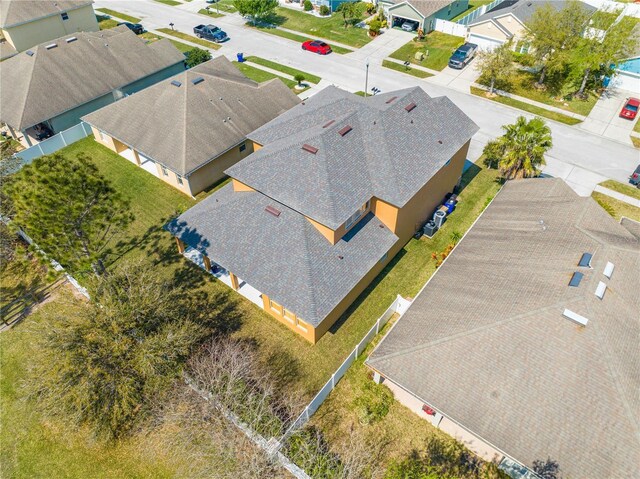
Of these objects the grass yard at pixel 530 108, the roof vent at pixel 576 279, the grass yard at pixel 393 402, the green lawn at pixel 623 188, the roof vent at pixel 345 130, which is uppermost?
the roof vent at pixel 345 130

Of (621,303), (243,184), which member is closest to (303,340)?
(243,184)

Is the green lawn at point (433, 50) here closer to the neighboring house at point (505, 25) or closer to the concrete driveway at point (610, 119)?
the neighboring house at point (505, 25)

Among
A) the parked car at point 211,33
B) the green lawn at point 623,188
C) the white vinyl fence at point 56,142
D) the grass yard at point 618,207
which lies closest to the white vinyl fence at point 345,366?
the grass yard at point 618,207

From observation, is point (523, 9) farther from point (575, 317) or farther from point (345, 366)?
point (345, 366)

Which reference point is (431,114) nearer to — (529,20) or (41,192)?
(41,192)

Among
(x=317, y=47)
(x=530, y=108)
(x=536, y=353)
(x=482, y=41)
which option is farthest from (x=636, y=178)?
(x=317, y=47)

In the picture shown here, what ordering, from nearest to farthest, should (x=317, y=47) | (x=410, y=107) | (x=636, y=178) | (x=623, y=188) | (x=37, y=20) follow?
(x=410, y=107) < (x=636, y=178) < (x=623, y=188) < (x=37, y=20) < (x=317, y=47)

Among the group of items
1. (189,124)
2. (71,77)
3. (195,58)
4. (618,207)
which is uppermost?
(71,77)

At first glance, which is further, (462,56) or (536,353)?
(462,56)
